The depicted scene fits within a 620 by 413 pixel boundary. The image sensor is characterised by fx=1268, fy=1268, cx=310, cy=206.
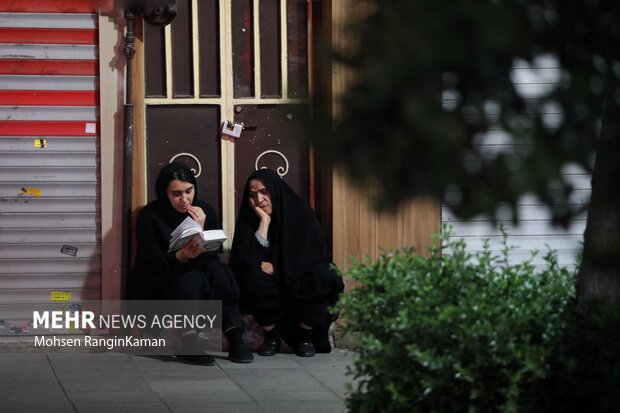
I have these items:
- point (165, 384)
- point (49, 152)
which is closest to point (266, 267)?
point (165, 384)

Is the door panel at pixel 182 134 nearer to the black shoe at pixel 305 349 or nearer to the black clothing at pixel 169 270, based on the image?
the black clothing at pixel 169 270

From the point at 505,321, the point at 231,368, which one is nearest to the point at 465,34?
the point at 505,321

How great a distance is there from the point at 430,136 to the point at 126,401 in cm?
505

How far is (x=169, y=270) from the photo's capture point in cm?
917

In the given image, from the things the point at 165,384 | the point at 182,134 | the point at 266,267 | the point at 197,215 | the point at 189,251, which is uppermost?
the point at 182,134

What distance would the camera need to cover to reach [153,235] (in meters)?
9.20

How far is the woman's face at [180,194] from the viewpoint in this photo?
30.2ft

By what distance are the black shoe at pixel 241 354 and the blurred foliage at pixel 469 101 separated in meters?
6.11

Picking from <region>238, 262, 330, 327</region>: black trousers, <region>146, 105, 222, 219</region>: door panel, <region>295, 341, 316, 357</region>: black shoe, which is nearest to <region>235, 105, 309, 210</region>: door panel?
<region>146, 105, 222, 219</region>: door panel

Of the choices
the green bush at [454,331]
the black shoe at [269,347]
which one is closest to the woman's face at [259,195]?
the black shoe at [269,347]

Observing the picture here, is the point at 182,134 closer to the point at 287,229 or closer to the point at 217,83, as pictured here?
the point at 217,83

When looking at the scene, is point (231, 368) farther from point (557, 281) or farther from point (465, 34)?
point (465, 34)

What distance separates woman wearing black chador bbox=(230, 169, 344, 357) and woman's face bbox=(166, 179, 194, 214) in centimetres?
43

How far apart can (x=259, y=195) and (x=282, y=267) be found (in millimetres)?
555
